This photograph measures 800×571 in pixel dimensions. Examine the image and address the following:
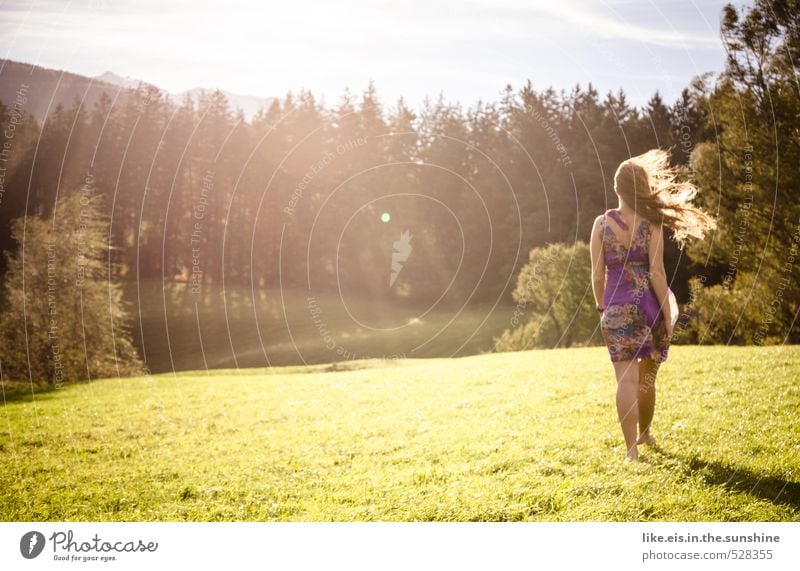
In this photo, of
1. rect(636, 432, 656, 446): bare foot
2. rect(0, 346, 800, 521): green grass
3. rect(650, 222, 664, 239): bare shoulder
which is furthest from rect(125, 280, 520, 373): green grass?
rect(650, 222, 664, 239): bare shoulder

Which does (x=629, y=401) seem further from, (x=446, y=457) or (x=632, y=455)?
(x=446, y=457)

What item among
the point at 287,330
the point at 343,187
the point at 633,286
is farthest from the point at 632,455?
the point at 287,330

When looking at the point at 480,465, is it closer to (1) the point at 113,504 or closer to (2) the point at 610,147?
(1) the point at 113,504

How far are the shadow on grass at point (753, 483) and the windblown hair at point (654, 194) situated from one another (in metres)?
2.29

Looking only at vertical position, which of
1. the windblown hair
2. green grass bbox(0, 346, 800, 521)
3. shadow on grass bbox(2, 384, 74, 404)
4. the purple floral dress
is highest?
the windblown hair

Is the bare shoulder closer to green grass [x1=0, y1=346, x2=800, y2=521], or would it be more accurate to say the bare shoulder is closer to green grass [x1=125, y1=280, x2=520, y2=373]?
green grass [x1=0, y1=346, x2=800, y2=521]

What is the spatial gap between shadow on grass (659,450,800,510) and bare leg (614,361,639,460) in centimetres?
54

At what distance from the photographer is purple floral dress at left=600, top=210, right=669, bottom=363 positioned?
5641mm

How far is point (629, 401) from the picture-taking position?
5.57m

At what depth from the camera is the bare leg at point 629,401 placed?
5543 mm

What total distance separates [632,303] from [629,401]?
1.00 metres

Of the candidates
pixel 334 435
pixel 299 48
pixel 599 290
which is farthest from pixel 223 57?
pixel 599 290

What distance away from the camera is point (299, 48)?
8641 mm

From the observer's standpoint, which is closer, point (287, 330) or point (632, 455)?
point (632, 455)
